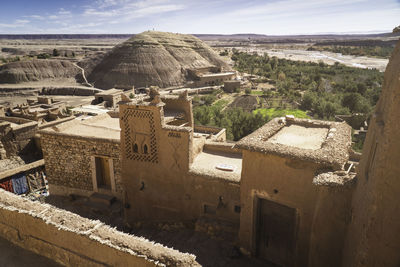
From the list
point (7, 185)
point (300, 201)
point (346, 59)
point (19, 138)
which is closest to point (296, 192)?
point (300, 201)

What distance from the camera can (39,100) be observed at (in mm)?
39438

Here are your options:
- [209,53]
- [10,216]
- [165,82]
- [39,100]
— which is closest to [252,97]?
[165,82]

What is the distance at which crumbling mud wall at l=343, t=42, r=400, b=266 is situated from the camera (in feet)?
16.0

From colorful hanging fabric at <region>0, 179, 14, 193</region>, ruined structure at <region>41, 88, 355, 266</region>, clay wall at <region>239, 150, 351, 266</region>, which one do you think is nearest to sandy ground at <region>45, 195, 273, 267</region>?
ruined structure at <region>41, 88, 355, 266</region>

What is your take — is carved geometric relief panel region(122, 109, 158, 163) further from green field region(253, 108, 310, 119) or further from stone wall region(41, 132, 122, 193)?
green field region(253, 108, 310, 119)

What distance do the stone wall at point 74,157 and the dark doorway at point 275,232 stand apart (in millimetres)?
7184

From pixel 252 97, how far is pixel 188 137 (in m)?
44.2

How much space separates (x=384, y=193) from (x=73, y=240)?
639cm

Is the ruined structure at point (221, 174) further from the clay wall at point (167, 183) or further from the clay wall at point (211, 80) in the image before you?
the clay wall at point (211, 80)

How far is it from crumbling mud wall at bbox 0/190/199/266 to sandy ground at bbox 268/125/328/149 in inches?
192

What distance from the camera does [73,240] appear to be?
6.62m

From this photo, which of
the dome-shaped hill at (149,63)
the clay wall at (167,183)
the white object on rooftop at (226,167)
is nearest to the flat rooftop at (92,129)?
the clay wall at (167,183)

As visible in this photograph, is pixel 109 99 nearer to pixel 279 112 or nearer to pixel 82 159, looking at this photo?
pixel 279 112

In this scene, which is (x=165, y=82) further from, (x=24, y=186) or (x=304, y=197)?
(x=304, y=197)
